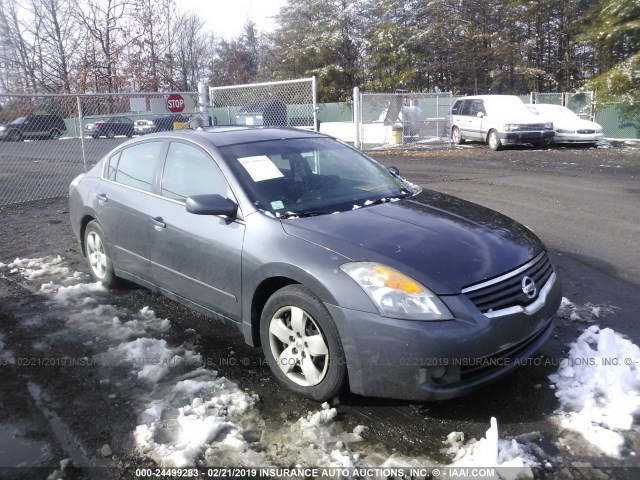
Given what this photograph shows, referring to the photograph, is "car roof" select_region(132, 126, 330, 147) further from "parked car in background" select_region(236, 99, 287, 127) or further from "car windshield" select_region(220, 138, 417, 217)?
"parked car in background" select_region(236, 99, 287, 127)

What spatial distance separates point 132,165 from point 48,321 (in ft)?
4.95

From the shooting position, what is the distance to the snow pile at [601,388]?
286cm

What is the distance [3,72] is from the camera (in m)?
27.6

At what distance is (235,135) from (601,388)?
311 cm

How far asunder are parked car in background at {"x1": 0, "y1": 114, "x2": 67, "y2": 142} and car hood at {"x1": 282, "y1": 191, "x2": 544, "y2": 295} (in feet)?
29.7

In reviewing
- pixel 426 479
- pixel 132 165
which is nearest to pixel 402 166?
pixel 132 165

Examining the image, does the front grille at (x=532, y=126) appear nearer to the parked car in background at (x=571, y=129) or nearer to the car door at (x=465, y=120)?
the parked car in background at (x=571, y=129)

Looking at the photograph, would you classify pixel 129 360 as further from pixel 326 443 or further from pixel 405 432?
pixel 405 432

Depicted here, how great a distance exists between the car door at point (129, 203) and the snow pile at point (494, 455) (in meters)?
2.81

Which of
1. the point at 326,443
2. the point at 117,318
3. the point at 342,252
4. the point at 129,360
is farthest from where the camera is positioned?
the point at 117,318

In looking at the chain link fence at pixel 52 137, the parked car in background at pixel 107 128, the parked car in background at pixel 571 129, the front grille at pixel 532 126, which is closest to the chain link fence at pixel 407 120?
the front grille at pixel 532 126

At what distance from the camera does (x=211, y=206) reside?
3543 mm

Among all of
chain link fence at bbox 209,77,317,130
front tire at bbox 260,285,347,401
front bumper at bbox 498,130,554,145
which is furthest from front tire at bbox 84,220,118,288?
front bumper at bbox 498,130,554,145

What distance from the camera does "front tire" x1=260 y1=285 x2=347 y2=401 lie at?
9.93 feet
